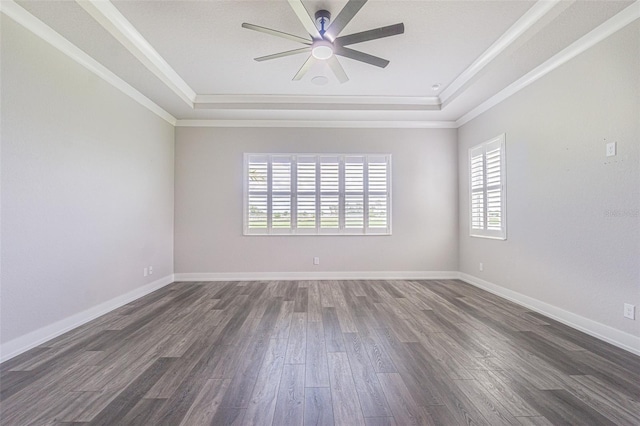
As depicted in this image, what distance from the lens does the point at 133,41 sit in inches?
113

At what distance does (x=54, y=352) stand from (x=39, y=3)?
2.86 m

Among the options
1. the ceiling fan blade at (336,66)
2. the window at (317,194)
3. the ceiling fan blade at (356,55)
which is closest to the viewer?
the ceiling fan blade at (356,55)

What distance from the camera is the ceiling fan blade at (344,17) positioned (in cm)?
201

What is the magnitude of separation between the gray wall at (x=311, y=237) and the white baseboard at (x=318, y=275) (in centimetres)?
7

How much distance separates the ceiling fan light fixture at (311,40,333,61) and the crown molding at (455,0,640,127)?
2.44 metres

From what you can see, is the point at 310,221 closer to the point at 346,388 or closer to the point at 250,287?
the point at 250,287

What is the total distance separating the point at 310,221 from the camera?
197 inches

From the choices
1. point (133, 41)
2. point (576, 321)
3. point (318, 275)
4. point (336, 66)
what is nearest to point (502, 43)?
point (336, 66)

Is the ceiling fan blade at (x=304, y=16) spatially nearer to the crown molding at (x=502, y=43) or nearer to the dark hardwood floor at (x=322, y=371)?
the crown molding at (x=502, y=43)

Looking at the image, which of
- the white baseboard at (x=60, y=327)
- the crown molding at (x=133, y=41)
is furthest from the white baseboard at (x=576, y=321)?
the crown molding at (x=133, y=41)

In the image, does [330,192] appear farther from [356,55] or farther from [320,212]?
[356,55]

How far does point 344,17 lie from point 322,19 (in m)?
0.48

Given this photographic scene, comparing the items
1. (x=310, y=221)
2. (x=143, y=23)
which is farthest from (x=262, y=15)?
(x=310, y=221)

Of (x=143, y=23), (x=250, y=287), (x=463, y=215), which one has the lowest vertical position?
(x=250, y=287)
